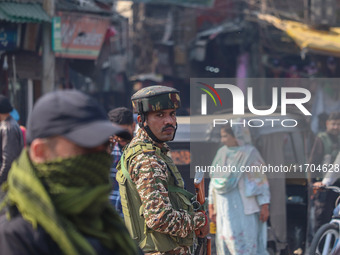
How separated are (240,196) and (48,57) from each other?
7126 mm

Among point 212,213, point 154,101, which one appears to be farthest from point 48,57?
point 154,101

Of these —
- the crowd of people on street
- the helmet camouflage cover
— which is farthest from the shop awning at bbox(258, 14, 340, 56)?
the helmet camouflage cover

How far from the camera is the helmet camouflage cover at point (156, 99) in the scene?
3555mm

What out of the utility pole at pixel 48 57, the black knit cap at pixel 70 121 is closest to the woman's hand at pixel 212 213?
the black knit cap at pixel 70 121

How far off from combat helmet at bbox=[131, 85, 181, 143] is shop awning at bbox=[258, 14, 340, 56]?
43.4 feet

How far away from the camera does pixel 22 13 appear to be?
38.9 ft

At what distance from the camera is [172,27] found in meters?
25.2

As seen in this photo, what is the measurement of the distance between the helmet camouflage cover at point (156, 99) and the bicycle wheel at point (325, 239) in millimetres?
3584

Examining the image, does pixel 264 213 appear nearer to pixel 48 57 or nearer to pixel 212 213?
pixel 212 213

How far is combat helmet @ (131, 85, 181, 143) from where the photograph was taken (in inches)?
140

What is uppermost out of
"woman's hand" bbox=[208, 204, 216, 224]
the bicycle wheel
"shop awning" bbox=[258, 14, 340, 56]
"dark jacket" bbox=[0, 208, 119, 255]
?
"shop awning" bbox=[258, 14, 340, 56]

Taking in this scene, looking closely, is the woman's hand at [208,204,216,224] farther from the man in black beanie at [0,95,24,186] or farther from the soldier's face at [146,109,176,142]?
the soldier's face at [146,109,176,142]

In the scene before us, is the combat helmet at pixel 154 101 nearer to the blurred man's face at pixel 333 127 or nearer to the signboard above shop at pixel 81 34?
the blurred man's face at pixel 333 127

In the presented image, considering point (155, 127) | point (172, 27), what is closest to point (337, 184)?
point (155, 127)
